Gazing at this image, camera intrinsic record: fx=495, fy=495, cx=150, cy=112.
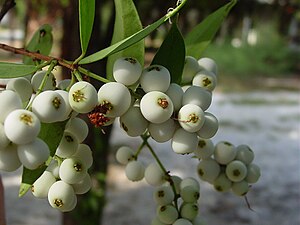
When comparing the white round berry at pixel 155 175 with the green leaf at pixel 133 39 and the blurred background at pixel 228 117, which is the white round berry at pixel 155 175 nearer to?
the green leaf at pixel 133 39

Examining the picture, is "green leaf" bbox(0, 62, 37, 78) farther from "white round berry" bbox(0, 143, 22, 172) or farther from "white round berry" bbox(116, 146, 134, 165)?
"white round berry" bbox(116, 146, 134, 165)

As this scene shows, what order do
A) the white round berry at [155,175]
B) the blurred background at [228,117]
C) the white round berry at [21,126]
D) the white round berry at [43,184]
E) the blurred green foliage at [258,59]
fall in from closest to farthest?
1. the white round berry at [21,126]
2. the white round berry at [43,184]
3. the white round berry at [155,175]
4. the blurred background at [228,117]
5. the blurred green foliage at [258,59]

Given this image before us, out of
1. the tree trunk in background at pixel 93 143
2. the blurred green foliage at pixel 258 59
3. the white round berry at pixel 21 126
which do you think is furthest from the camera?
the blurred green foliage at pixel 258 59

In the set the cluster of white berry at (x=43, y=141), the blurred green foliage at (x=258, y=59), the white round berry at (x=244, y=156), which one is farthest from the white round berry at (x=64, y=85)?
the blurred green foliage at (x=258, y=59)

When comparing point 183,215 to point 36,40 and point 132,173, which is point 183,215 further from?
point 36,40

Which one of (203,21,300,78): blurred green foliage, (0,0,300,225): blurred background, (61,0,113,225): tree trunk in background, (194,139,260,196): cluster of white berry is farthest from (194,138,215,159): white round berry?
(203,21,300,78): blurred green foliage

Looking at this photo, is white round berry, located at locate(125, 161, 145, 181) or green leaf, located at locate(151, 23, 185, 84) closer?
green leaf, located at locate(151, 23, 185, 84)

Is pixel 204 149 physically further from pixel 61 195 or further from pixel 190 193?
pixel 61 195

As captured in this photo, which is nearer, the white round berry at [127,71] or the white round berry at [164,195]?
the white round berry at [127,71]
